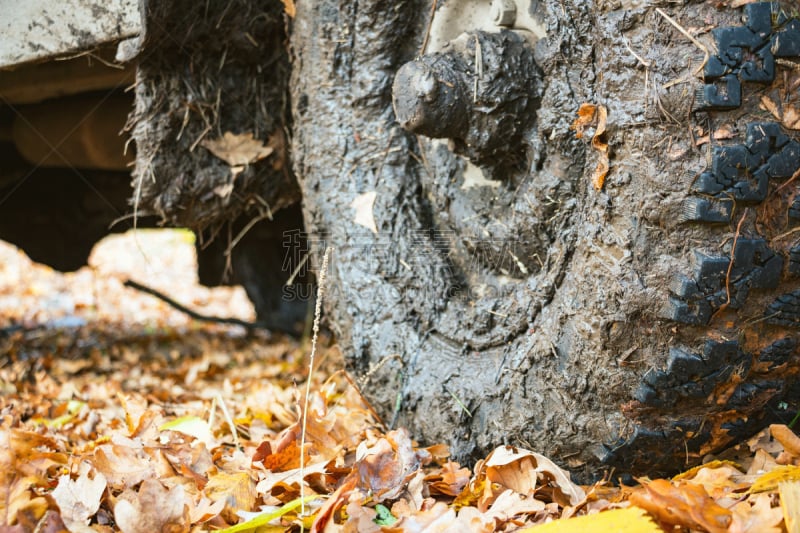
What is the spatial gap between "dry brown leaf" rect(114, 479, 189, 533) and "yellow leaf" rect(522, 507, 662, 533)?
1.65 feet

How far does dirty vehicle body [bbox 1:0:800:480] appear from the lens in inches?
42.8

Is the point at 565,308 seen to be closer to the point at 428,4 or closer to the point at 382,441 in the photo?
the point at 382,441

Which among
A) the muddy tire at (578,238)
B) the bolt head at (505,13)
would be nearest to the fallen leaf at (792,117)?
the muddy tire at (578,238)

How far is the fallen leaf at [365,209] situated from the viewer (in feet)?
5.66

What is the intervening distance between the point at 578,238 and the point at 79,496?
0.93m

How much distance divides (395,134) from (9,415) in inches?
46.0

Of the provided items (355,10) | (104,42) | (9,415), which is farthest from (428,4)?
(9,415)

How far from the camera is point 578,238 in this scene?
1.31m

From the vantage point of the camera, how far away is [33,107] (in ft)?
7.83

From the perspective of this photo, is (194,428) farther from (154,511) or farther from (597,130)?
(597,130)

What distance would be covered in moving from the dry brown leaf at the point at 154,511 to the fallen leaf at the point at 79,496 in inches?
2.1

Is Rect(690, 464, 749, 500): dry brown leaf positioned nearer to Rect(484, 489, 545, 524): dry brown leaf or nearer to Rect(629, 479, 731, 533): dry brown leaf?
Rect(629, 479, 731, 533): dry brown leaf

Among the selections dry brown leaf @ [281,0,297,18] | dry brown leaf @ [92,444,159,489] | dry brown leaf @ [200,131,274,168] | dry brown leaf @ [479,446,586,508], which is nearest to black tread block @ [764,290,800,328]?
dry brown leaf @ [479,446,586,508]

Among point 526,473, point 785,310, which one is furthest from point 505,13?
point 526,473
